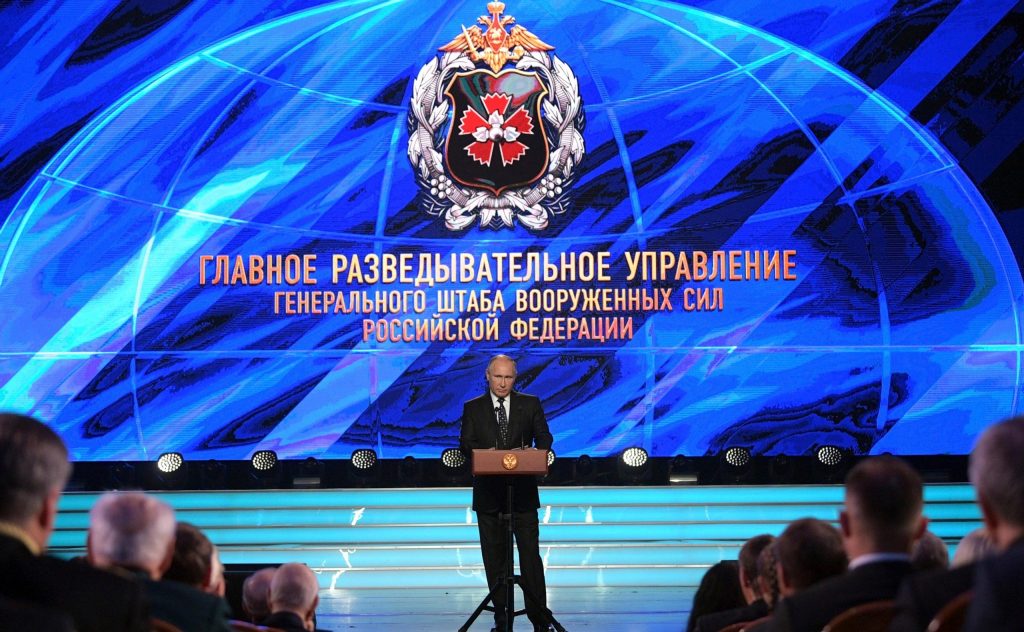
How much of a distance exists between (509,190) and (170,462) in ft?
10.8

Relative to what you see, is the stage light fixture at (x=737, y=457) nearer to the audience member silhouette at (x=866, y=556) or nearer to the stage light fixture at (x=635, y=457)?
the stage light fixture at (x=635, y=457)

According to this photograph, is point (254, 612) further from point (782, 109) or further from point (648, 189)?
point (782, 109)

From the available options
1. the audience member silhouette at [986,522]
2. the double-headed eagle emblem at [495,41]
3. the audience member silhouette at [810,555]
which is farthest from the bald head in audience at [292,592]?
the double-headed eagle emblem at [495,41]

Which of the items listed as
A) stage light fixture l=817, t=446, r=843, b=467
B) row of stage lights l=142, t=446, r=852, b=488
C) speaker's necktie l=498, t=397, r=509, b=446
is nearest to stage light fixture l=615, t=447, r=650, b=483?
row of stage lights l=142, t=446, r=852, b=488

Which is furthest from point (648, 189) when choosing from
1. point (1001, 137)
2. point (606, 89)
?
point (1001, 137)

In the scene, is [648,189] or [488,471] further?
[648,189]

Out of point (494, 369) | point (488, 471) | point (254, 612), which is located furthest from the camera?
point (494, 369)

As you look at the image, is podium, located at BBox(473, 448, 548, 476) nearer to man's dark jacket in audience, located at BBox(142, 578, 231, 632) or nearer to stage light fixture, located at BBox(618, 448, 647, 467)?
stage light fixture, located at BBox(618, 448, 647, 467)

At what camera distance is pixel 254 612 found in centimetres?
392

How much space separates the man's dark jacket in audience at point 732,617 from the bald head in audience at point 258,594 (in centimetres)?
141

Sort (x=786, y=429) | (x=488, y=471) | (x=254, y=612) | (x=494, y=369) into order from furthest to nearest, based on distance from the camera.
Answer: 1. (x=786, y=429)
2. (x=494, y=369)
3. (x=488, y=471)
4. (x=254, y=612)

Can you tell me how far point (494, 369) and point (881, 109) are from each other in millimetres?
4277

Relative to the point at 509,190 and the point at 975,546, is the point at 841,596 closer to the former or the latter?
the point at 975,546

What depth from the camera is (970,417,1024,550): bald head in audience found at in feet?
5.68
